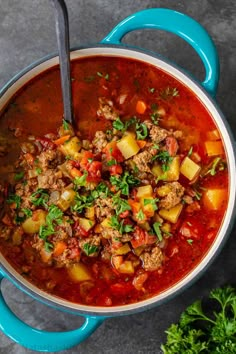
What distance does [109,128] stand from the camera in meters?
3.42

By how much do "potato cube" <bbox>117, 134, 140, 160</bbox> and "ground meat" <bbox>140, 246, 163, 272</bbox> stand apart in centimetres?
52

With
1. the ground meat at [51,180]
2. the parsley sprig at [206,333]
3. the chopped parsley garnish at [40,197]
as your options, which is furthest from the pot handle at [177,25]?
the parsley sprig at [206,333]

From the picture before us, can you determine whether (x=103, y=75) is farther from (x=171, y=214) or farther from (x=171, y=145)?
(x=171, y=214)

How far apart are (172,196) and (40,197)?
0.70m

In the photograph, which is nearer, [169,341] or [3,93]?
[3,93]

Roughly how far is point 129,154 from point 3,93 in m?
0.74

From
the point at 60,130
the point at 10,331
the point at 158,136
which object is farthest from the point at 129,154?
the point at 10,331

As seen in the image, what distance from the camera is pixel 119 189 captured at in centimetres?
333

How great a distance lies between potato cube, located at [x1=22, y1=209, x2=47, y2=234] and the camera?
11.1 ft

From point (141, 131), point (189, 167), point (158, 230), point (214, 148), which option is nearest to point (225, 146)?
point (214, 148)

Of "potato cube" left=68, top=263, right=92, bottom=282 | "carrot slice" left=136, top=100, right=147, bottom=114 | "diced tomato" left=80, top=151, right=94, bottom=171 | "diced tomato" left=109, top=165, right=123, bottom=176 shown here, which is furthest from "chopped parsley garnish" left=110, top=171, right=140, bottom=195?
"potato cube" left=68, top=263, right=92, bottom=282

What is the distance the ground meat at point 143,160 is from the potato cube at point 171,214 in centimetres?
25

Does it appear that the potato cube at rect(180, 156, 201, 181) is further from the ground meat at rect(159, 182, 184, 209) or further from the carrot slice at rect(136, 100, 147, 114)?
the carrot slice at rect(136, 100, 147, 114)

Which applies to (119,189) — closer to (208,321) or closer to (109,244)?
(109,244)
